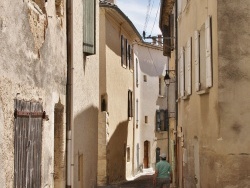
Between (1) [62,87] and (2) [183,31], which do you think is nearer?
(1) [62,87]

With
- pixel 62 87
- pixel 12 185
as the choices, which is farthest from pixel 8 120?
pixel 62 87

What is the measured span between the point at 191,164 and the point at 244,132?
3.71 m

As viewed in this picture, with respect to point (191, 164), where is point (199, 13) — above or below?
above

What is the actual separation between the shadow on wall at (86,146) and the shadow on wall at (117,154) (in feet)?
22.3

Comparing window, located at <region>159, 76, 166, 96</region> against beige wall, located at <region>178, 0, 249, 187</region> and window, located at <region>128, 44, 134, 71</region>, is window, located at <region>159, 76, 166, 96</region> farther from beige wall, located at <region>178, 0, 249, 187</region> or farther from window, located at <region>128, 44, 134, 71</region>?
beige wall, located at <region>178, 0, 249, 187</region>

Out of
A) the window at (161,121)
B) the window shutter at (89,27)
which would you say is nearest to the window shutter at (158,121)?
the window at (161,121)

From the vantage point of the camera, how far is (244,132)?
32.1 feet

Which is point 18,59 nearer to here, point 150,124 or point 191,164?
point 191,164

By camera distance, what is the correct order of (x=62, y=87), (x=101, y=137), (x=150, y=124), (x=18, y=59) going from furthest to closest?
(x=150, y=124)
(x=101, y=137)
(x=62, y=87)
(x=18, y=59)

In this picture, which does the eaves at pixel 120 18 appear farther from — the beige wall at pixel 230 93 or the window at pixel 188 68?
the beige wall at pixel 230 93

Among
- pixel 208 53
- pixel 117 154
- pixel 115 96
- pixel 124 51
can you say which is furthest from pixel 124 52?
pixel 208 53

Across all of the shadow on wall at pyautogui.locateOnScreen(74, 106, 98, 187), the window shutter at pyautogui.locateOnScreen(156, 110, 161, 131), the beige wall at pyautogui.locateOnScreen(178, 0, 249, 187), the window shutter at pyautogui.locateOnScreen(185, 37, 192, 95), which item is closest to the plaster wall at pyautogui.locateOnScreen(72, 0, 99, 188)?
the shadow on wall at pyautogui.locateOnScreen(74, 106, 98, 187)

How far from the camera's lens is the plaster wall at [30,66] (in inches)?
247

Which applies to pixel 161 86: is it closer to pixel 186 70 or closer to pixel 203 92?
pixel 186 70
